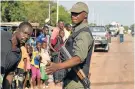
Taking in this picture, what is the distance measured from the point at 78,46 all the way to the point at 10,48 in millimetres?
939

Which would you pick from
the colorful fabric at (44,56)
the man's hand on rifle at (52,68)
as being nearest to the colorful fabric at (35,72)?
the colorful fabric at (44,56)

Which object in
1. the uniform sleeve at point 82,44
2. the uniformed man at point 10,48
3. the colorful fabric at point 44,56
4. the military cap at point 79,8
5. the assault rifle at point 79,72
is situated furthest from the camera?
the colorful fabric at point 44,56

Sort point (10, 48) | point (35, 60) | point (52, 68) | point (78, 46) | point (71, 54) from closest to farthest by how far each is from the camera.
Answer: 1. point (52, 68)
2. point (78, 46)
3. point (71, 54)
4. point (10, 48)
5. point (35, 60)

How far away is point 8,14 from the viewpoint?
141 feet

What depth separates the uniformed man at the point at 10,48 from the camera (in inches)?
194

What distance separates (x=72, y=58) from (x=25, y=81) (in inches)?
247

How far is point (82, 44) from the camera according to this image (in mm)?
4434

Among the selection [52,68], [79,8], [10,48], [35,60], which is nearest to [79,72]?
[52,68]

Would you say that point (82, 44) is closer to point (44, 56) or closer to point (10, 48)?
point (10, 48)

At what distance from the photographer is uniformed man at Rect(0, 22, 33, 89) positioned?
16.2ft

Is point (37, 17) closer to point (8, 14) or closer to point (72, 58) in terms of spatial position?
point (8, 14)

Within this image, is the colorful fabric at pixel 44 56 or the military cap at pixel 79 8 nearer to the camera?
the military cap at pixel 79 8

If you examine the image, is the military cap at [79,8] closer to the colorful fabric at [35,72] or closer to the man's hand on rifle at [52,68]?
the man's hand on rifle at [52,68]

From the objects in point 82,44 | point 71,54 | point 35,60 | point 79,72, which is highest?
point 82,44
